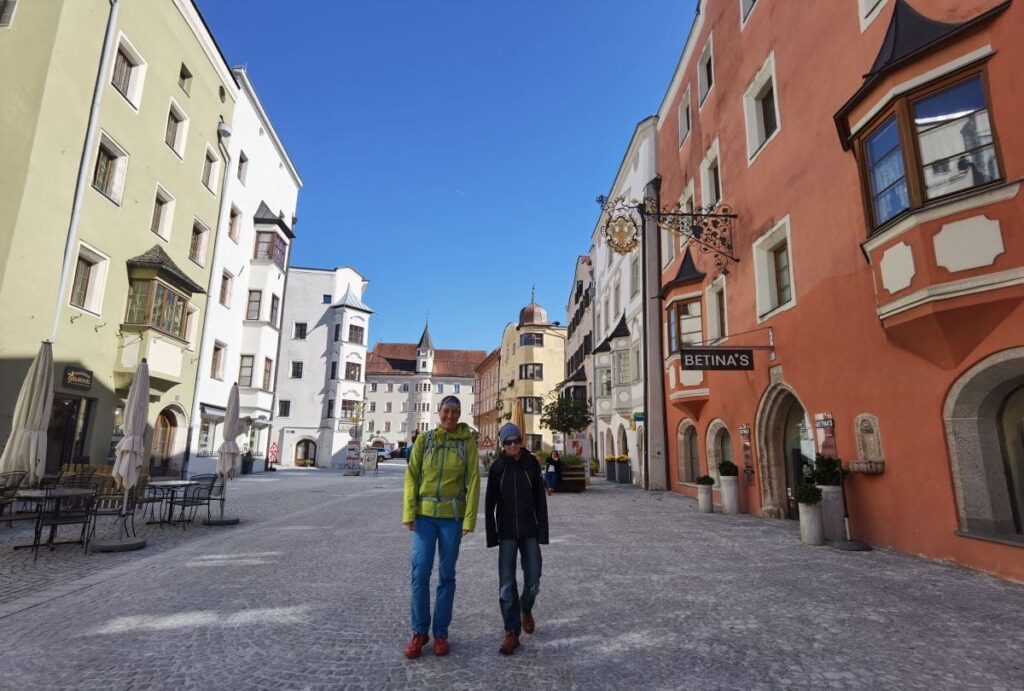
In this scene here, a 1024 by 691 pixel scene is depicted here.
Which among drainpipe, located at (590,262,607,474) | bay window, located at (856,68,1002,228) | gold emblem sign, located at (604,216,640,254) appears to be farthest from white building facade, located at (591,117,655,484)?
bay window, located at (856,68,1002,228)

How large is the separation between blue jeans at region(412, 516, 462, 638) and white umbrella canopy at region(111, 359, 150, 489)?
651cm

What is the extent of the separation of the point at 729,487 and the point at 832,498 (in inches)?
170

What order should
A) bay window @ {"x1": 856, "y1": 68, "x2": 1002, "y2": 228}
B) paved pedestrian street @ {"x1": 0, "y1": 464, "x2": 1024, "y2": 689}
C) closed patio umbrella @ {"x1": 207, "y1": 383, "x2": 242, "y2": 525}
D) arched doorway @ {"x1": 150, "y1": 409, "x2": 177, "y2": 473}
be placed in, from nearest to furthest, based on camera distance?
paved pedestrian street @ {"x1": 0, "y1": 464, "x2": 1024, "y2": 689}
bay window @ {"x1": 856, "y1": 68, "x2": 1002, "y2": 228}
closed patio umbrella @ {"x1": 207, "y1": 383, "x2": 242, "y2": 525}
arched doorway @ {"x1": 150, "y1": 409, "x2": 177, "y2": 473}

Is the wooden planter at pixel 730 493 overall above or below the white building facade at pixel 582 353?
below

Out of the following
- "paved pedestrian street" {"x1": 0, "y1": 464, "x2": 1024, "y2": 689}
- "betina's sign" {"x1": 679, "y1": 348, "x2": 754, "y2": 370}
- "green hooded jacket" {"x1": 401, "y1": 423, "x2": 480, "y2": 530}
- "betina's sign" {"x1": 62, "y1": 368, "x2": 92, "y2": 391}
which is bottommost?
"paved pedestrian street" {"x1": 0, "y1": 464, "x2": 1024, "y2": 689}

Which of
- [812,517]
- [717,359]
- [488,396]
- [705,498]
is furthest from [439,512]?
[488,396]

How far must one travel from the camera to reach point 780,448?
12.4 m

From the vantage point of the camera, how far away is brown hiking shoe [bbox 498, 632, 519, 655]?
425cm

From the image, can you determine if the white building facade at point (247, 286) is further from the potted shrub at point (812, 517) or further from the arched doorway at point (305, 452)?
the potted shrub at point (812, 517)

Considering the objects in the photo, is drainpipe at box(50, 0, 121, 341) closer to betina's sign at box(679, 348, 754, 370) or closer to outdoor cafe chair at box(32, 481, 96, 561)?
outdoor cafe chair at box(32, 481, 96, 561)

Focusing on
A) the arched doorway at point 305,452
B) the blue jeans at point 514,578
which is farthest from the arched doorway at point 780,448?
the arched doorway at point 305,452

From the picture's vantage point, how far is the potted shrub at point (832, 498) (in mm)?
9133

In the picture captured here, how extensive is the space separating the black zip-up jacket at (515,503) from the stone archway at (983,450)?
20.3 feet

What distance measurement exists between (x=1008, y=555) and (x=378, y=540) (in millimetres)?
9009
